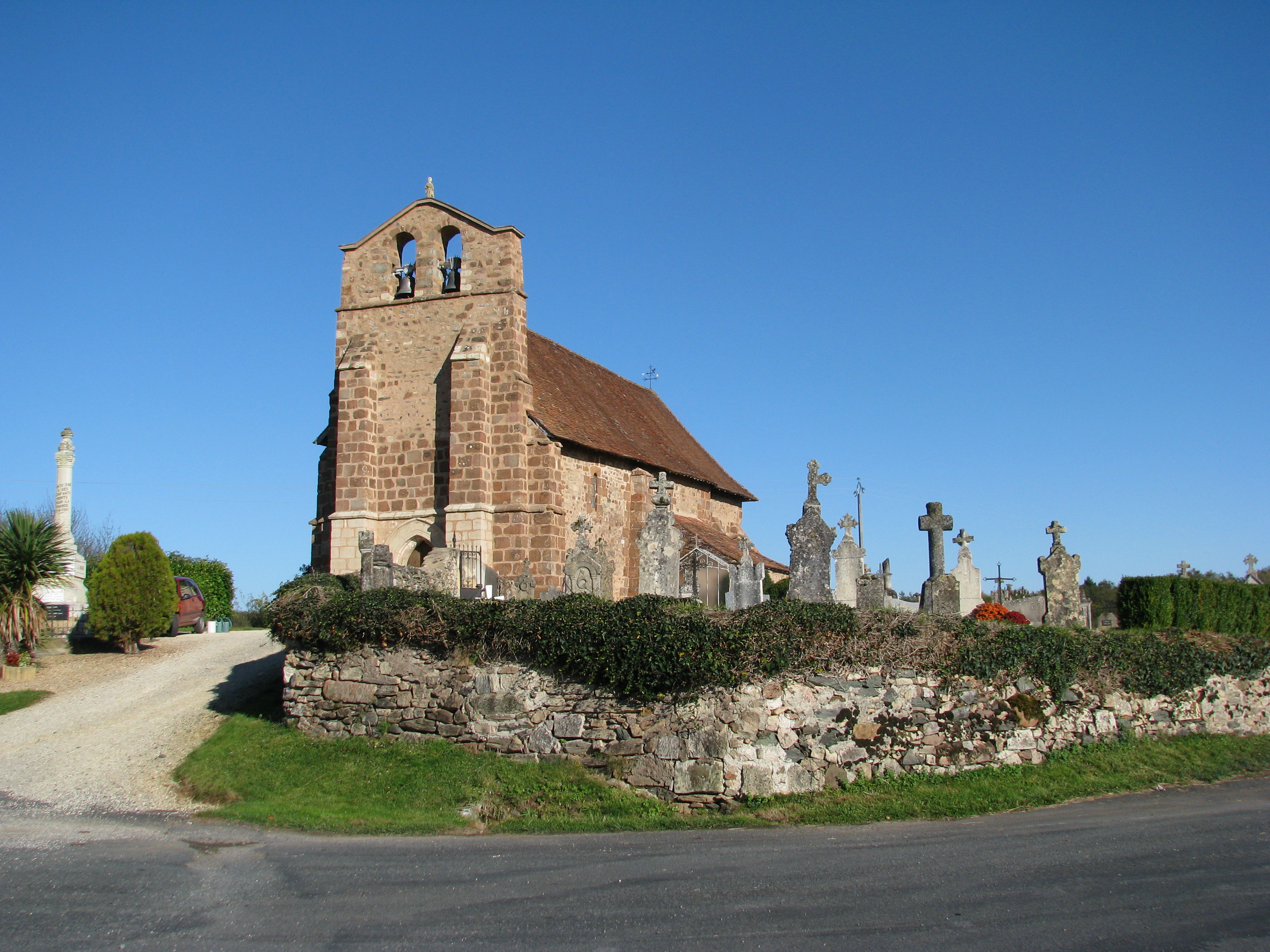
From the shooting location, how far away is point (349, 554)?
1922cm

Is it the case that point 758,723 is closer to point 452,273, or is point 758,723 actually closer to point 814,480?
point 814,480

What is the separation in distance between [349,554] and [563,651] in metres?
9.25

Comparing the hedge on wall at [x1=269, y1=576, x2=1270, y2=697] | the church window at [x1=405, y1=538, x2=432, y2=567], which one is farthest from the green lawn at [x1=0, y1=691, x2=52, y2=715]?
the church window at [x1=405, y1=538, x2=432, y2=567]

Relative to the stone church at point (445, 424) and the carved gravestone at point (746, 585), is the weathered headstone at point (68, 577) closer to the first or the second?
the stone church at point (445, 424)

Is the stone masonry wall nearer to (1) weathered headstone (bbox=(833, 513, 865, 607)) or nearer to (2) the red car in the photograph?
(1) weathered headstone (bbox=(833, 513, 865, 607))

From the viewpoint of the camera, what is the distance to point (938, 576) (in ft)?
49.8

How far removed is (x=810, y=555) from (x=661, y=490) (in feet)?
9.92

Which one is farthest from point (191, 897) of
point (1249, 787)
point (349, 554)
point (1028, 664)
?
point (349, 554)

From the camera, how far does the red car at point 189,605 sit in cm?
2453

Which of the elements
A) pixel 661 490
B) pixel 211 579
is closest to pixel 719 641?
pixel 661 490

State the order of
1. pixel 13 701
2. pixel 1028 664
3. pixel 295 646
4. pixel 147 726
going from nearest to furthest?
pixel 1028 664
pixel 295 646
pixel 147 726
pixel 13 701

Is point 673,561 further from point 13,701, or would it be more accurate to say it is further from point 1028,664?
point 13,701

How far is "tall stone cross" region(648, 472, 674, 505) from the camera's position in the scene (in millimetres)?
15211

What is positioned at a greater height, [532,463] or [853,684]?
[532,463]
